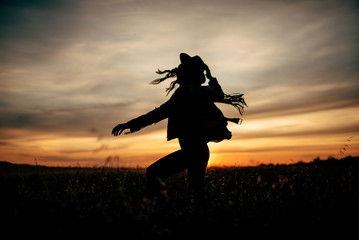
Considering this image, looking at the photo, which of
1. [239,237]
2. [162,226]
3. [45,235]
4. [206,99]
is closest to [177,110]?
[206,99]

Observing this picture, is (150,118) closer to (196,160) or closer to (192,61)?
(196,160)

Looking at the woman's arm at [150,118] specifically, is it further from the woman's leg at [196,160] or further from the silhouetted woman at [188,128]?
the woman's leg at [196,160]

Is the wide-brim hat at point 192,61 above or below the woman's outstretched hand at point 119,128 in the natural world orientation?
above

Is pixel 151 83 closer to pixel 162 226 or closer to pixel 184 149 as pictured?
pixel 184 149

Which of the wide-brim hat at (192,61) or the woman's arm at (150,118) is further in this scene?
the wide-brim hat at (192,61)

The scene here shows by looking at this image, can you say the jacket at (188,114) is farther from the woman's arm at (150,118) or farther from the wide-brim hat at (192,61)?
the wide-brim hat at (192,61)

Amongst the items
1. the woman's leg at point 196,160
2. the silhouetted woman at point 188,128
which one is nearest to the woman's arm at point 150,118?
the silhouetted woman at point 188,128

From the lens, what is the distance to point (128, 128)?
147 inches

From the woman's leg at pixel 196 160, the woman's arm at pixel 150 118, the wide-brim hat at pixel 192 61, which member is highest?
the wide-brim hat at pixel 192 61

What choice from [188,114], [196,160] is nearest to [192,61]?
[188,114]

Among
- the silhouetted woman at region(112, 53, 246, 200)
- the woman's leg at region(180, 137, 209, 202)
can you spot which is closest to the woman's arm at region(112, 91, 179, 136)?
the silhouetted woman at region(112, 53, 246, 200)

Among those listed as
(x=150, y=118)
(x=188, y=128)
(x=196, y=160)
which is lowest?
(x=196, y=160)

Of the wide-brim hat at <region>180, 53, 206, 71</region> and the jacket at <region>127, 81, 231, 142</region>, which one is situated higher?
the wide-brim hat at <region>180, 53, 206, 71</region>

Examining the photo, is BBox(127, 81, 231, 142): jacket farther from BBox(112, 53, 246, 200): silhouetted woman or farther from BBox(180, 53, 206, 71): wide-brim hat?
BBox(180, 53, 206, 71): wide-brim hat
